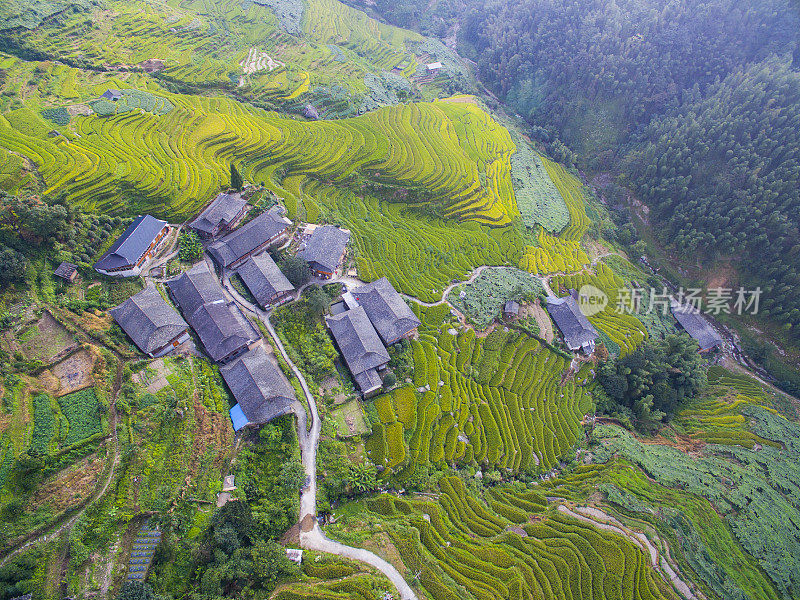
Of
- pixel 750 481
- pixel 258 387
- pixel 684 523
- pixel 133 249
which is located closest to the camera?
pixel 258 387

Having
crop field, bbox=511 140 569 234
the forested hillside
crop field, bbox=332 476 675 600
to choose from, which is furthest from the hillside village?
the forested hillside

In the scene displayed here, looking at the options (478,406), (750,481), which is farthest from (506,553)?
(750,481)

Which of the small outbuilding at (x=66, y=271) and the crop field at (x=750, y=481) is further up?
the crop field at (x=750, y=481)

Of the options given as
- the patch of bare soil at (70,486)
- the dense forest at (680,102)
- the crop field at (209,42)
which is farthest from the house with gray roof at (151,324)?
the dense forest at (680,102)

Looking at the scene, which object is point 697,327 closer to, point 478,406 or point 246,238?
point 478,406

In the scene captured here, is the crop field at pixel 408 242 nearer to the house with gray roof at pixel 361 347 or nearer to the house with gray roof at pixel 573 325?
the house with gray roof at pixel 361 347

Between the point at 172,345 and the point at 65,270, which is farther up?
the point at 65,270

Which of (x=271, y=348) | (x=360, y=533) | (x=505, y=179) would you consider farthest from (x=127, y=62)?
(x=360, y=533)
